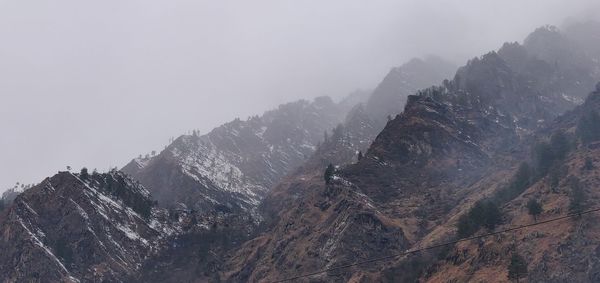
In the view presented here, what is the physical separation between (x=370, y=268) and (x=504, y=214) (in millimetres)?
41863

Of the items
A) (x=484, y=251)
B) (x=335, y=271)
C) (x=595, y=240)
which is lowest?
(x=595, y=240)

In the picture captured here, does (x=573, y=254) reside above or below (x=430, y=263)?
below

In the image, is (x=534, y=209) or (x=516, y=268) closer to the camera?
(x=516, y=268)

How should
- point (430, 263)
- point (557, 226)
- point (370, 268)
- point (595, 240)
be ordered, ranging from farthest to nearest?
1. point (370, 268)
2. point (430, 263)
3. point (557, 226)
4. point (595, 240)

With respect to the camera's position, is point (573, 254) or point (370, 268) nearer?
point (573, 254)

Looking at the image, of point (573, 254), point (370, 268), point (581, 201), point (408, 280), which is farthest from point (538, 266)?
point (370, 268)

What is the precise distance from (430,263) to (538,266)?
115ft

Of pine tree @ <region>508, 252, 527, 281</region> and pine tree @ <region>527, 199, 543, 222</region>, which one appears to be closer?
pine tree @ <region>508, 252, 527, 281</region>

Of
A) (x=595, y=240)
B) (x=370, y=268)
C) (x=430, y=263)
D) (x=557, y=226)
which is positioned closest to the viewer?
(x=595, y=240)

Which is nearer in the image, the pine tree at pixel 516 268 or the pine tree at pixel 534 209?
the pine tree at pixel 516 268

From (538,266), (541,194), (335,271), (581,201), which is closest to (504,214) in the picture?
(541,194)

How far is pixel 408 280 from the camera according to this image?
18312 centimetres

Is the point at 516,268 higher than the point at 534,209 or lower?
lower

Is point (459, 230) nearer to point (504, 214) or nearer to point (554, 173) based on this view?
point (504, 214)
